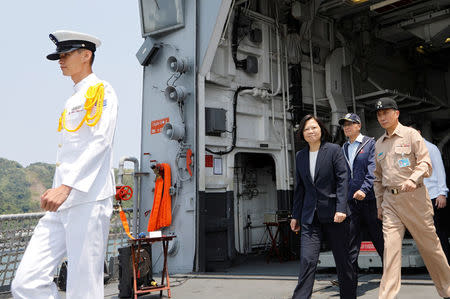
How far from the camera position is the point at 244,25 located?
9.07 metres

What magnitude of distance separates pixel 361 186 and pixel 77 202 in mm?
3037

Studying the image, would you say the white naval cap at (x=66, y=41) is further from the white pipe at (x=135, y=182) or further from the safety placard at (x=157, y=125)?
the safety placard at (x=157, y=125)

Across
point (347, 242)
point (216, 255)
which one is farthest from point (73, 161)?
point (216, 255)

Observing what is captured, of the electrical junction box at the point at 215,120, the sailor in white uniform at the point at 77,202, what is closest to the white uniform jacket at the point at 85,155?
the sailor in white uniform at the point at 77,202

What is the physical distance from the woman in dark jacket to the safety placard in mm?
4781

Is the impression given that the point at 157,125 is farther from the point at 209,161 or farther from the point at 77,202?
the point at 77,202

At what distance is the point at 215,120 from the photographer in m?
7.86

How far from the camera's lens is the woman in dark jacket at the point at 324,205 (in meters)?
3.44

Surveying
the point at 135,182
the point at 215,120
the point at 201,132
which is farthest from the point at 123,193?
the point at 215,120

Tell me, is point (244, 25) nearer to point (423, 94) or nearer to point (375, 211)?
point (375, 211)

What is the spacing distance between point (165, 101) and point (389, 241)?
5653 mm

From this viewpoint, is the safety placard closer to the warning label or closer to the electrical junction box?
the electrical junction box

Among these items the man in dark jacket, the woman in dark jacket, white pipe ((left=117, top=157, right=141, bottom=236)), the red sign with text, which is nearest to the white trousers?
the woman in dark jacket

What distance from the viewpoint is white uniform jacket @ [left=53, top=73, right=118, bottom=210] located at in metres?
2.28
